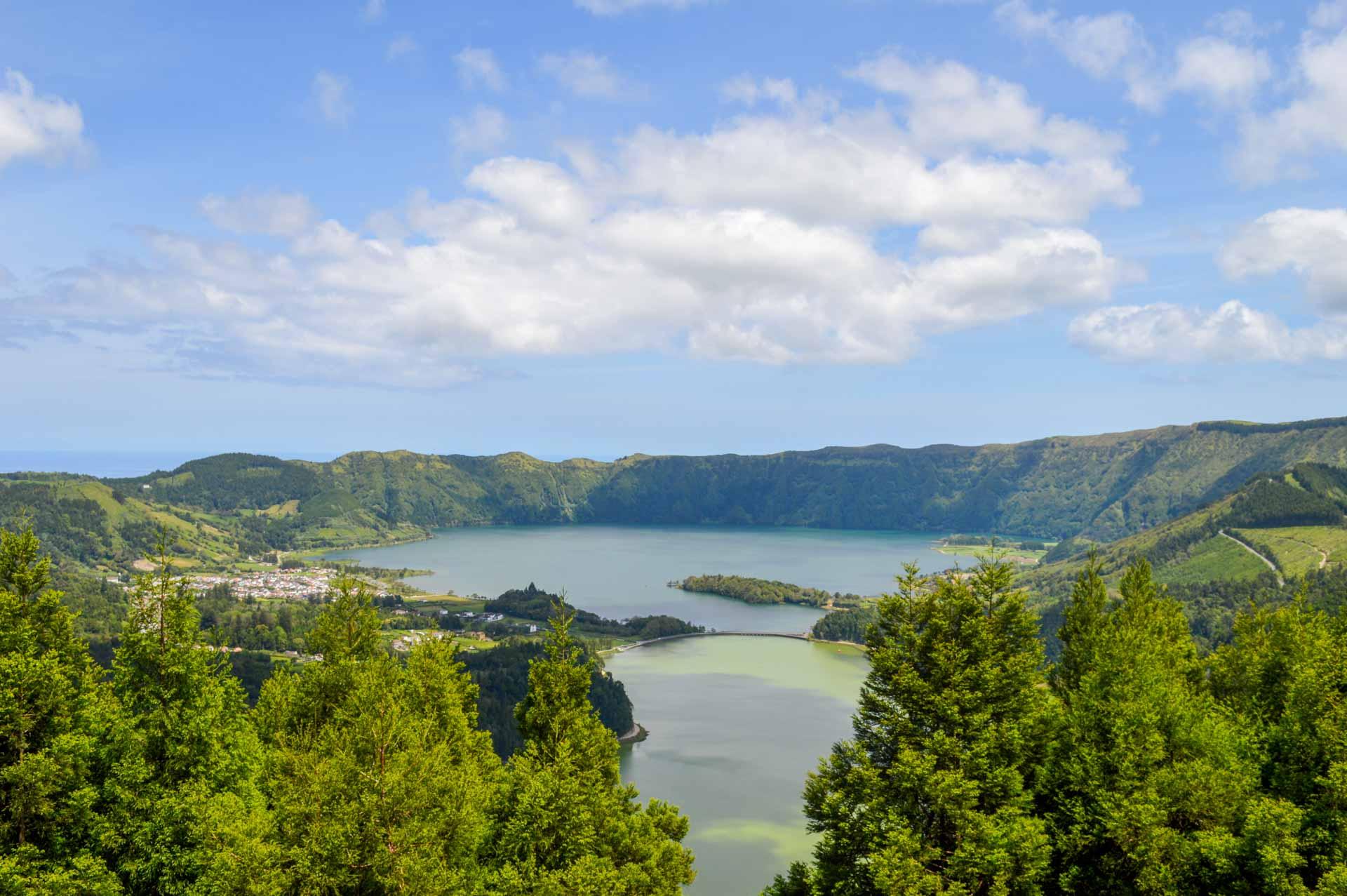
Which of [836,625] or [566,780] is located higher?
[566,780]

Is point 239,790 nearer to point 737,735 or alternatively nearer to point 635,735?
point 635,735

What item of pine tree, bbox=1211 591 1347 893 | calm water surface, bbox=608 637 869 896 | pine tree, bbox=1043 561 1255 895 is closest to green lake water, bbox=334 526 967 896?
calm water surface, bbox=608 637 869 896

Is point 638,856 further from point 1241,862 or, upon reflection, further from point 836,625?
point 836,625

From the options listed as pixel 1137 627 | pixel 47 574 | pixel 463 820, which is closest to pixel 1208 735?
pixel 1137 627

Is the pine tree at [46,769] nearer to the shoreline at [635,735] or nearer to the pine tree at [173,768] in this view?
the pine tree at [173,768]

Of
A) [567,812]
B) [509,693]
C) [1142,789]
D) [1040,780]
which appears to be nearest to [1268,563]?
[509,693]

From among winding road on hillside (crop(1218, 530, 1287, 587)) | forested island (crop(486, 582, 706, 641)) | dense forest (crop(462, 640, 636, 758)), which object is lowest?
forested island (crop(486, 582, 706, 641))

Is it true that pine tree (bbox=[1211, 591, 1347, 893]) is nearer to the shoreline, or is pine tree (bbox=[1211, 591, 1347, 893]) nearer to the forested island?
the shoreline
